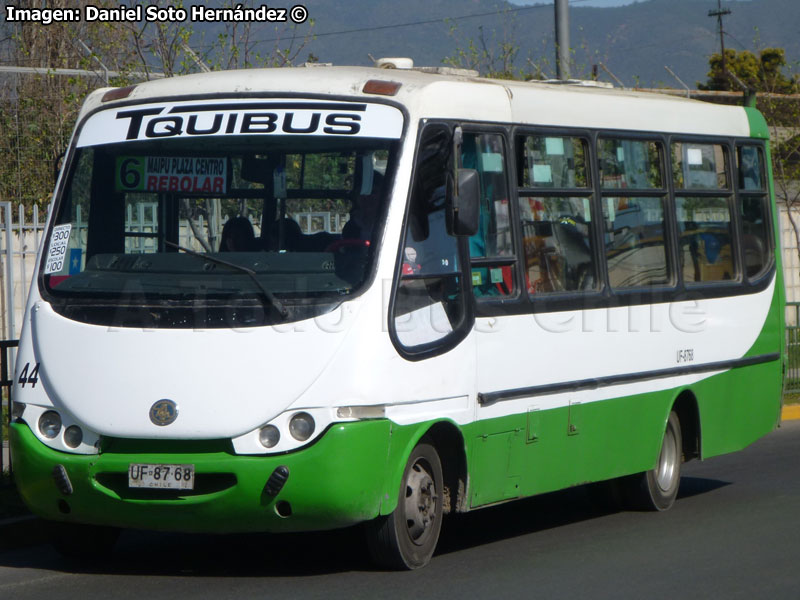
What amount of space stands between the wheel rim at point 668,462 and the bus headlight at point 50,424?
4.45m

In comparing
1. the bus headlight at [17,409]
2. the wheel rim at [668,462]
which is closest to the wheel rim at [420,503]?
the bus headlight at [17,409]

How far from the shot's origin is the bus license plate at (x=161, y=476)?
7.22 meters

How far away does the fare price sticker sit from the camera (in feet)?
26.4

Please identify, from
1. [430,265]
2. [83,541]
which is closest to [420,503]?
[430,265]

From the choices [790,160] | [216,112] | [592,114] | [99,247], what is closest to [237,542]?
[99,247]

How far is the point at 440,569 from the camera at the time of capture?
7.86 m

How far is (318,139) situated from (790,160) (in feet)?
66.7

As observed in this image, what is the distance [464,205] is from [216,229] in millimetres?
1300

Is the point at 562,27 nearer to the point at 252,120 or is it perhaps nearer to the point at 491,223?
the point at 491,223

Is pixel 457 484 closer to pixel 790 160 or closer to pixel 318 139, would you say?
pixel 318 139

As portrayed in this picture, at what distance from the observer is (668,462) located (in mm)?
10445

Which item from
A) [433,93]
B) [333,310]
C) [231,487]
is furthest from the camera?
[433,93]

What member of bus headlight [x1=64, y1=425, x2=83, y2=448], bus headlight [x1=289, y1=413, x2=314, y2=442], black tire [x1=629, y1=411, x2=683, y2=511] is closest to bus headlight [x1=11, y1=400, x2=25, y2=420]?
bus headlight [x1=64, y1=425, x2=83, y2=448]

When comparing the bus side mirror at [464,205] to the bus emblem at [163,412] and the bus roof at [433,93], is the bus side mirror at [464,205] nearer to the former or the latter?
the bus roof at [433,93]
